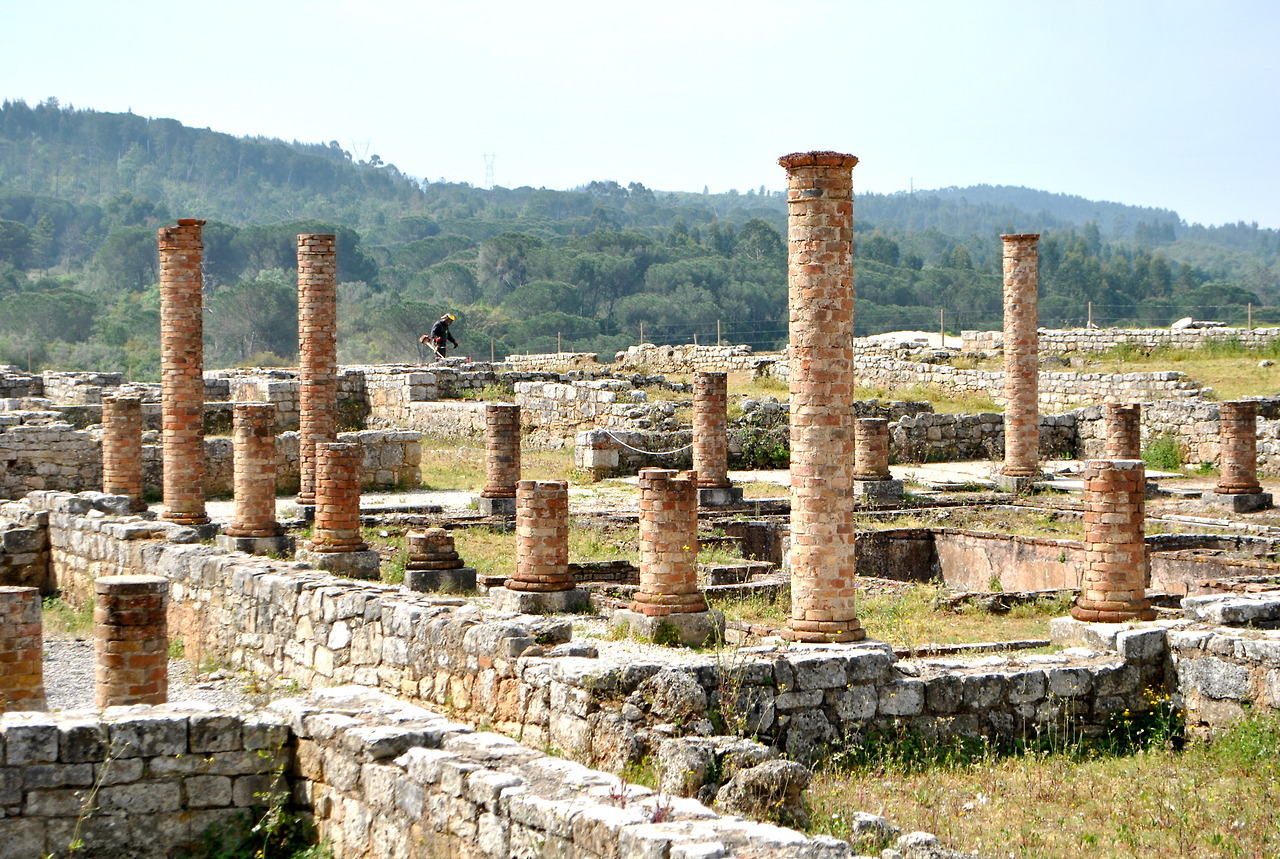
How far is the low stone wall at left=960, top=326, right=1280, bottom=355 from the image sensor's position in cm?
3550

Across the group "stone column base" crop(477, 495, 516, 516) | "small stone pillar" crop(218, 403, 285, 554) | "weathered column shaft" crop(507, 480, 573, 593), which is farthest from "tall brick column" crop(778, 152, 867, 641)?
"stone column base" crop(477, 495, 516, 516)

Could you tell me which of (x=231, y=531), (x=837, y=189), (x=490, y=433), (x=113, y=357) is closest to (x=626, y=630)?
(x=837, y=189)

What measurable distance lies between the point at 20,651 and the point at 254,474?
5554 mm

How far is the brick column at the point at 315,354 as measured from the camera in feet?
A: 61.8

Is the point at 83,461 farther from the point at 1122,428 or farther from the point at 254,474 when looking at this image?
the point at 1122,428

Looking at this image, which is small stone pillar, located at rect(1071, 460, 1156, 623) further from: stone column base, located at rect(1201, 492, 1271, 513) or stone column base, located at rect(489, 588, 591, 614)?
stone column base, located at rect(1201, 492, 1271, 513)

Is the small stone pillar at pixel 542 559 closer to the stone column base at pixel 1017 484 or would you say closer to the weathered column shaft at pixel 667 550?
the weathered column shaft at pixel 667 550

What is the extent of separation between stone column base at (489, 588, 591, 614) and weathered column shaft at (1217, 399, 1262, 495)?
444 inches

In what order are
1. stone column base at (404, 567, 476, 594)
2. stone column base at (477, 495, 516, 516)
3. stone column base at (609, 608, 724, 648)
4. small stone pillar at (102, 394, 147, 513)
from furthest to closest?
stone column base at (477, 495, 516, 516), small stone pillar at (102, 394, 147, 513), stone column base at (404, 567, 476, 594), stone column base at (609, 608, 724, 648)

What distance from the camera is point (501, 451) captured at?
19766 mm

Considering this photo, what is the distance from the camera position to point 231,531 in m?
16.2

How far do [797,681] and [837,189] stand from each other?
373cm

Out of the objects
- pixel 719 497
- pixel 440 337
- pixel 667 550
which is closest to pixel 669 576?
pixel 667 550

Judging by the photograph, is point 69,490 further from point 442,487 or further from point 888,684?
point 888,684
